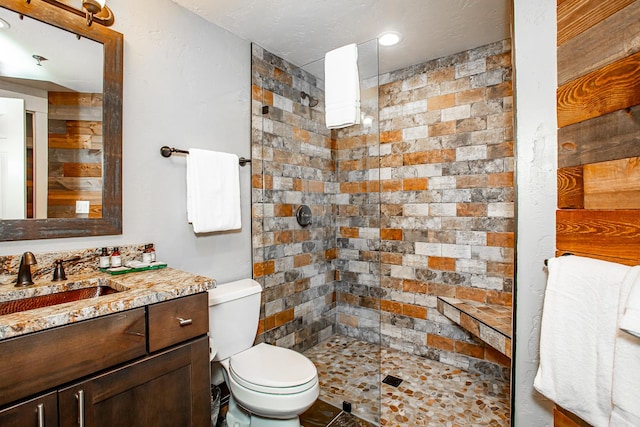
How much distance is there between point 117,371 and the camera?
1.12 meters

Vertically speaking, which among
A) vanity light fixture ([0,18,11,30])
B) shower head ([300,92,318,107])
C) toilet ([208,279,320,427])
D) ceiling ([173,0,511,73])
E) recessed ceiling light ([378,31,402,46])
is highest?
recessed ceiling light ([378,31,402,46])

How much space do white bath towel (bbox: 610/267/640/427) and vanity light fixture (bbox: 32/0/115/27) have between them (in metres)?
2.16

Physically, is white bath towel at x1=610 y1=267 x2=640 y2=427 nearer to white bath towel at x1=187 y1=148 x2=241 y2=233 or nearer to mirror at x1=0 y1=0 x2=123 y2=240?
white bath towel at x1=187 y1=148 x2=241 y2=233

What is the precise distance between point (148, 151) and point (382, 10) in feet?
5.34

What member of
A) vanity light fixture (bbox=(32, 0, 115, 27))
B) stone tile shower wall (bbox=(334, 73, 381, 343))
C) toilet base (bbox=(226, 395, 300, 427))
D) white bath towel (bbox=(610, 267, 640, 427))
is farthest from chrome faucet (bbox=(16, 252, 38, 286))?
white bath towel (bbox=(610, 267, 640, 427))

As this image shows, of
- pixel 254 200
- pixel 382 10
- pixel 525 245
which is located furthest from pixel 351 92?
pixel 525 245

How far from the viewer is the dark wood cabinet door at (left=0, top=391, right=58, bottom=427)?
2.93ft

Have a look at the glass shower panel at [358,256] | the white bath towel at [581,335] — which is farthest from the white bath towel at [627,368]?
the glass shower panel at [358,256]

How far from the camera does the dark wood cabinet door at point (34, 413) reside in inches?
35.2

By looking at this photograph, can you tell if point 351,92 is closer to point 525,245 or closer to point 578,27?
point 578,27

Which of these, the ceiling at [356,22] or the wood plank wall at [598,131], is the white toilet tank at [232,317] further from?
the ceiling at [356,22]

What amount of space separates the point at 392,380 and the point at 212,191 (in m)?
1.92

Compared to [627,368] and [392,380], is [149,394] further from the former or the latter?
[392,380]

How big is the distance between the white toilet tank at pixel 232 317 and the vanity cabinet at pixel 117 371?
0.36 metres
